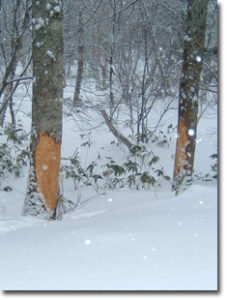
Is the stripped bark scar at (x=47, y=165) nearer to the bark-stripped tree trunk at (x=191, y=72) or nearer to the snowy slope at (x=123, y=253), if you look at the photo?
the snowy slope at (x=123, y=253)

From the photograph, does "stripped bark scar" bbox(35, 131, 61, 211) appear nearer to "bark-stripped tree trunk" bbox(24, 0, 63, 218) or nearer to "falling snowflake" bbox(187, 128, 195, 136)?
"bark-stripped tree trunk" bbox(24, 0, 63, 218)

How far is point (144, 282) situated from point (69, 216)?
332cm

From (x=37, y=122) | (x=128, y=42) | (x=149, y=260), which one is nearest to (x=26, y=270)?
(x=149, y=260)

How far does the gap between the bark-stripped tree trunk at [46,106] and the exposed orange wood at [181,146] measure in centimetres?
250

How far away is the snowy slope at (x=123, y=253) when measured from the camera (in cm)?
211

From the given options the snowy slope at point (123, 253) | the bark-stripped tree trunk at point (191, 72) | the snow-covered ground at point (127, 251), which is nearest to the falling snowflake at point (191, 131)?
the bark-stripped tree trunk at point (191, 72)

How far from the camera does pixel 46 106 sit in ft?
15.4

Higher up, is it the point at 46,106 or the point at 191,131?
the point at 191,131

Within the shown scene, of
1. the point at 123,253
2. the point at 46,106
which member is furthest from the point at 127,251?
the point at 46,106

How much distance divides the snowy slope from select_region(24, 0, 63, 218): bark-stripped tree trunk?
1.13 m

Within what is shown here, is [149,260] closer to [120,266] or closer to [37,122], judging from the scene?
[120,266]

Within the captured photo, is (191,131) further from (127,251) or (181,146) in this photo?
(127,251)

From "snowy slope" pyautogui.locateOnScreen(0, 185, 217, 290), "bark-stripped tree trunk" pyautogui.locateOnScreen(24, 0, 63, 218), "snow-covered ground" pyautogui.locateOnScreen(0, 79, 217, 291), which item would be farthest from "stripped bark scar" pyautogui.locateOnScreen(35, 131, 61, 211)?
"snowy slope" pyautogui.locateOnScreen(0, 185, 217, 290)

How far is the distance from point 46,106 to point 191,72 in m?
2.81
